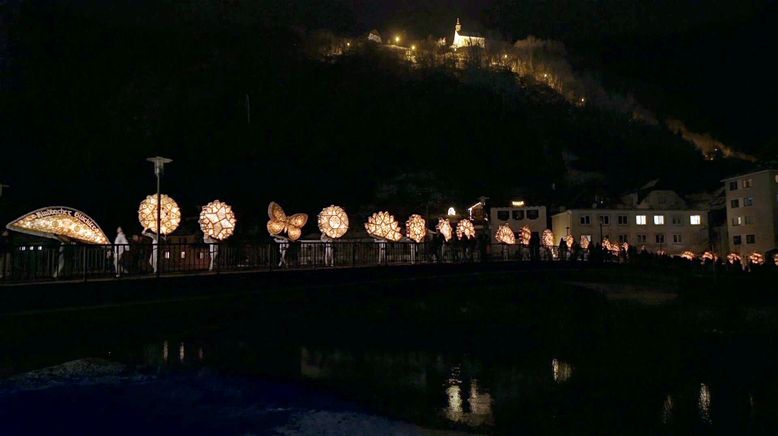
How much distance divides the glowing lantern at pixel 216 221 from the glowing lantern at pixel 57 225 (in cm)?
411

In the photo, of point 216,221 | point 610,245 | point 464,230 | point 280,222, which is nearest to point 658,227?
point 610,245

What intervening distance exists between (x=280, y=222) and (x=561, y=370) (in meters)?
18.5

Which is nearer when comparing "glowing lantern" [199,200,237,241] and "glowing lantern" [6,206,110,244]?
"glowing lantern" [6,206,110,244]

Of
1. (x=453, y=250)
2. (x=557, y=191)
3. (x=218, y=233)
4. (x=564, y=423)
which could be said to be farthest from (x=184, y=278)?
(x=557, y=191)

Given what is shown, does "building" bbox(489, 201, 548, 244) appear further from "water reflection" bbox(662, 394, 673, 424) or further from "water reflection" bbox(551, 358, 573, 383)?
"water reflection" bbox(662, 394, 673, 424)

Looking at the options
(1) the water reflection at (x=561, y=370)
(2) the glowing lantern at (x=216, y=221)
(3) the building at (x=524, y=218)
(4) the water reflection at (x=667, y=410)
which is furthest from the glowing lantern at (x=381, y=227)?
(3) the building at (x=524, y=218)

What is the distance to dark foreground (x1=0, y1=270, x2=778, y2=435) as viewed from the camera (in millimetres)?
9273

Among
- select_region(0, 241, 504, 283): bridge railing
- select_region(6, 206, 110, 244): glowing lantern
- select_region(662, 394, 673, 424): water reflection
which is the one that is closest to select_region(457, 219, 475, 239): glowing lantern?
select_region(0, 241, 504, 283): bridge railing

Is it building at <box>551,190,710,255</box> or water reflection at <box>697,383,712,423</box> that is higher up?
building at <box>551,190,710,255</box>

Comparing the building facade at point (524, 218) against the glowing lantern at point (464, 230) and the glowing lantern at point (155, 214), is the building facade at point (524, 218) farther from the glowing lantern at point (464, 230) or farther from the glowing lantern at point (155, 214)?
the glowing lantern at point (155, 214)

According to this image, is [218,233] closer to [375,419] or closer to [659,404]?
[375,419]

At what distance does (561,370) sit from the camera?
13.3m

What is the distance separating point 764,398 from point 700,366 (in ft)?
9.27

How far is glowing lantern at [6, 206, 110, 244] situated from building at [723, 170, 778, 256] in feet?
202
